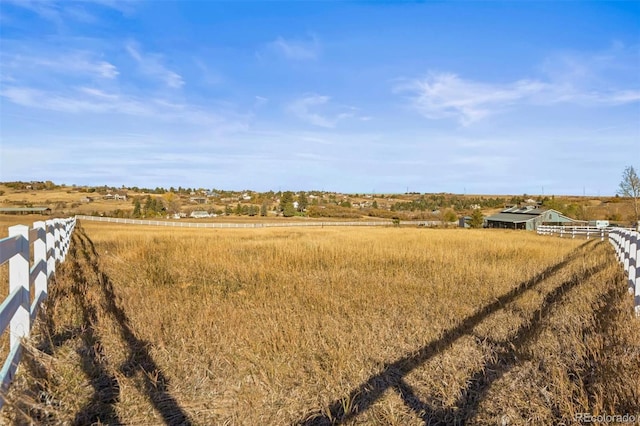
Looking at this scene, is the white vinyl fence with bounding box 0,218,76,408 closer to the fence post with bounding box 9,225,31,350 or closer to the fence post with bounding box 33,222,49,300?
the fence post with bounding box 9,225,31,350

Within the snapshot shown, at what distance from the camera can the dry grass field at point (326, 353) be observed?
140 inches

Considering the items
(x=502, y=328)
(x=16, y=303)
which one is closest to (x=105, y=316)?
(x=16, y=303)

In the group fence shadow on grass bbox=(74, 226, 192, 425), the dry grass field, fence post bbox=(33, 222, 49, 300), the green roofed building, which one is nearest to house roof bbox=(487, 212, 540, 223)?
the green roofed building

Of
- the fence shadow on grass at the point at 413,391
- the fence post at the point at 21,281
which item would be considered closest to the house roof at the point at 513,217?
the fence shadow on grass at the point at 413,391

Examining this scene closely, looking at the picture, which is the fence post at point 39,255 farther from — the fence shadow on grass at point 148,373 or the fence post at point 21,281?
the fence post at point 21,281

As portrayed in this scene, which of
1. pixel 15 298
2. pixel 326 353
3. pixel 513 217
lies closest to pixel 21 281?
pixel 15 298

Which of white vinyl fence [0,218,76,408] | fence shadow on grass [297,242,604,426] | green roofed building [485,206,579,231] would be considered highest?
white vinyl fence [0,218,76,408]

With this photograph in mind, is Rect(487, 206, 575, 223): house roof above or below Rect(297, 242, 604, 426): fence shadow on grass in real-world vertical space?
below

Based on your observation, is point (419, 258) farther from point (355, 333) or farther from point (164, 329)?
point (164, 329)

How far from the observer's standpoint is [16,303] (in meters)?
4.23

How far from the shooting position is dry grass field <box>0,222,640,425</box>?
356 centimetres

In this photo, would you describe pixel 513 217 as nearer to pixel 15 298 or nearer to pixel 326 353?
pixel 326 353

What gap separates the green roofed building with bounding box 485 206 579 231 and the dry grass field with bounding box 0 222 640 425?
237ft

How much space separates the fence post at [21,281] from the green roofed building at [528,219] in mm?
77224
